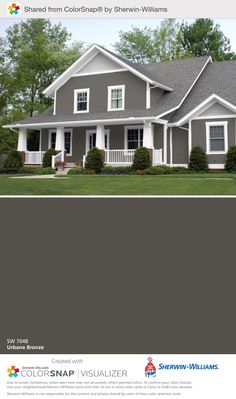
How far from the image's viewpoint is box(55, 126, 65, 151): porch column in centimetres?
1587

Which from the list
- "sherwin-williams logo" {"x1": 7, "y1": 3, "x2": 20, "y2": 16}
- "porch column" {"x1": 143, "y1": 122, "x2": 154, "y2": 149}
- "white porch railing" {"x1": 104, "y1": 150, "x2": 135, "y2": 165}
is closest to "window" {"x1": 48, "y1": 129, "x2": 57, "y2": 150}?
"white porch railing" {"x1": 104, "y1": 150, "x2": 135, "y2": 165}

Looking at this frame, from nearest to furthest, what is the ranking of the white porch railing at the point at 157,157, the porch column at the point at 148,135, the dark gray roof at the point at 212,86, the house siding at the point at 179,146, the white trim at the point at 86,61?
1. the house siding at the point at 179,146
2. the white porch railing at the point at 157,157
3. the porch column at the point at 148,135
4. the dark gray roof at the point at 212,86
5. the white trim at the point at 86,61

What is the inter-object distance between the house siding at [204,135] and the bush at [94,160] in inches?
128

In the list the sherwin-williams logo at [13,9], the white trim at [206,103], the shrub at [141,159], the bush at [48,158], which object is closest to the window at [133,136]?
the white trim at [206,103]

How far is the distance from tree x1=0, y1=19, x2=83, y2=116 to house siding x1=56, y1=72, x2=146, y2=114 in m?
1.20

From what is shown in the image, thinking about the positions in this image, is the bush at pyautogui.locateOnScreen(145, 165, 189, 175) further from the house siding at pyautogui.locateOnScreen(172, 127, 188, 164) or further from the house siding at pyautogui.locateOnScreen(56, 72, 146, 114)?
the house siding at pyautogui.locateOnScreen(56, 72, 146, 114)

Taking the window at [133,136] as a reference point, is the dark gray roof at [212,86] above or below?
above

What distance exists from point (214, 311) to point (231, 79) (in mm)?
13042

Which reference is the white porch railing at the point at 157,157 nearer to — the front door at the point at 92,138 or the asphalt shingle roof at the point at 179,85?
the asphalt shingle roof at the point at 179,85

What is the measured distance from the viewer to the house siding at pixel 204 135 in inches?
519

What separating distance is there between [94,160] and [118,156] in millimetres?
1635

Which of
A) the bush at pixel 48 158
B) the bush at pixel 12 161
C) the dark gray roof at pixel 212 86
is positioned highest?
the dark gray roof at pixel 212 86

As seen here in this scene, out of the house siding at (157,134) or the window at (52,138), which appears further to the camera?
the window at (52,138)

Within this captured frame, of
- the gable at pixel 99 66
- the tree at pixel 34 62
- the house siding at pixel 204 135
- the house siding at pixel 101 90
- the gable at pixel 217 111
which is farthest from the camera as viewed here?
the gable at pixel 99 66
